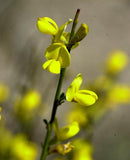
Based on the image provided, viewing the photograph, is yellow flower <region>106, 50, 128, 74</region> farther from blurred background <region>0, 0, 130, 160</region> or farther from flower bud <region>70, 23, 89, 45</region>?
flower bud <region>70, 23, 89, 45</region>

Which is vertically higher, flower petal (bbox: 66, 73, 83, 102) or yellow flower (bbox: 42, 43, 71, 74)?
yellow flower (bbox: 42, 43, 71, 74)

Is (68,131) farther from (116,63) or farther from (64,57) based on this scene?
(116,63)

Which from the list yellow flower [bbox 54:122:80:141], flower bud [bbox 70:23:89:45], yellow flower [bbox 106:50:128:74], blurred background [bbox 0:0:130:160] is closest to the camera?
flower bud [bbox 70:23:89:45]

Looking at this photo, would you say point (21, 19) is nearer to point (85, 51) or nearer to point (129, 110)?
point (85, 51)

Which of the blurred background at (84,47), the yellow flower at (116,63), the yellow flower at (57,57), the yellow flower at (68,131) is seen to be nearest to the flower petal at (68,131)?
the yellow flower at (68,131)

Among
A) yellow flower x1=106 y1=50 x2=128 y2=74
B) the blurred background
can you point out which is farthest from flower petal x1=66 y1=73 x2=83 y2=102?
yellow flower x1=106 y1=50 x2=128 y2=74

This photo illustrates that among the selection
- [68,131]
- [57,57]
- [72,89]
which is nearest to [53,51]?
[57,57]
